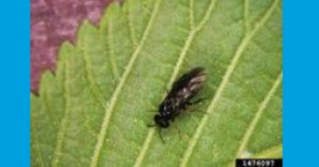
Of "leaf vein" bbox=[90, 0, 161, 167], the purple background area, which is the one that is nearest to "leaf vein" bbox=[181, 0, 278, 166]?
"leaf vein" bbox=[90, 0, 161, 167]

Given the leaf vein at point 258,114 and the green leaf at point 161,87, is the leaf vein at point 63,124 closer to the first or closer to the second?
the green leaf at point 161,87

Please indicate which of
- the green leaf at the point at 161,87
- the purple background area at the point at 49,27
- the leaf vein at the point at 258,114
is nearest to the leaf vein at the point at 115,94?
the green leaf at the point at 161,87

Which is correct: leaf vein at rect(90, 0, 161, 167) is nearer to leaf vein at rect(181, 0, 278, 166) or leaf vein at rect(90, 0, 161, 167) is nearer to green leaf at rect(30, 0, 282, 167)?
green leaf at rect(30, 0, 282, 167)

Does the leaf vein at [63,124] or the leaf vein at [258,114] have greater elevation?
the leaf vein at [258,114]

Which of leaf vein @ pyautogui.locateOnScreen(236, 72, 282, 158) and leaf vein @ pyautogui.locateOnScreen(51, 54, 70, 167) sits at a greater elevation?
leaf vein @ pyautogui.locateOnScreen(236, 72, 282, 158)

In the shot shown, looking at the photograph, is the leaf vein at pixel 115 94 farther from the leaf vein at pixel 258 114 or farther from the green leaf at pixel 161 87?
the leaf vein at pixel 258 114
